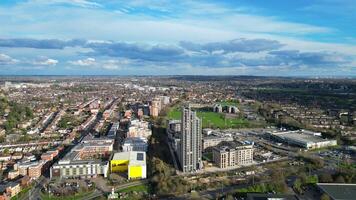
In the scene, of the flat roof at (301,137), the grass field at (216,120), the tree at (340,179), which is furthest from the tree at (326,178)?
the grass field at (216,120)

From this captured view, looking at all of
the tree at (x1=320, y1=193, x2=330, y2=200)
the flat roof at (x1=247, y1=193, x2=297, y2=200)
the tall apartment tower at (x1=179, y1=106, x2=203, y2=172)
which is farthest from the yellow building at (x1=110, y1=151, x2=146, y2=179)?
the tree at (x1=320, y1=193, x2=330, y2=200)

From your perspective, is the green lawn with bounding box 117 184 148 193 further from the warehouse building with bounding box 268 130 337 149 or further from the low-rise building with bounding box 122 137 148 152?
the warehouse building with bounding box 268 130 337 149

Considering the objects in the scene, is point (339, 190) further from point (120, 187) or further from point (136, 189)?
point (120, 187)

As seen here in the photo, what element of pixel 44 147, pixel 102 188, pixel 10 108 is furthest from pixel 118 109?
pixel 102 188

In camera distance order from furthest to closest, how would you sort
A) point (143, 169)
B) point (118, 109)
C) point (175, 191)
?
point (118, 109)
point (143, 169)
point (175, 191)

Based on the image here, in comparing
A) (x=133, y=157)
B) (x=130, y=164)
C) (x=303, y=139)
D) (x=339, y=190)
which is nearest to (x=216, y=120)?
(x=303, y=139)

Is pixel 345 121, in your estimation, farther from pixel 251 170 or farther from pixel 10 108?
pixel 10 108
